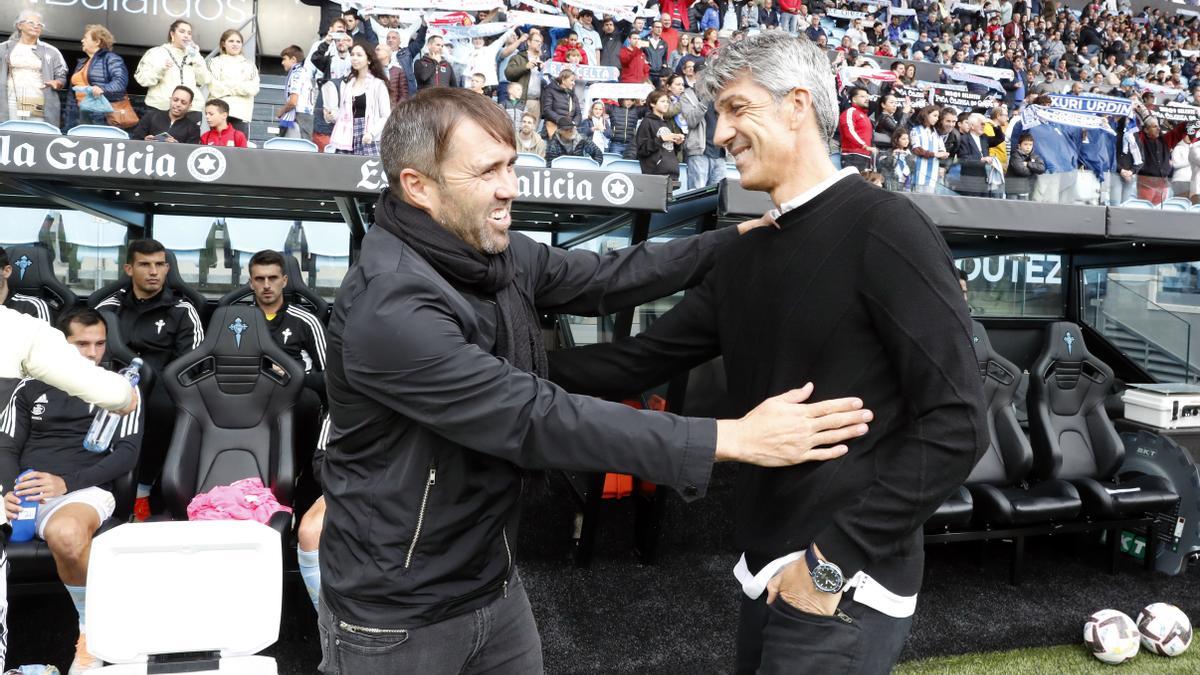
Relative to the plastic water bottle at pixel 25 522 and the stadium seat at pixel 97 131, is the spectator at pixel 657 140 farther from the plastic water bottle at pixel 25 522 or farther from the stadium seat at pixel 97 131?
the plastic water bottle at pixel 25 522

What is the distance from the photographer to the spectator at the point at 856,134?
5.10 metres

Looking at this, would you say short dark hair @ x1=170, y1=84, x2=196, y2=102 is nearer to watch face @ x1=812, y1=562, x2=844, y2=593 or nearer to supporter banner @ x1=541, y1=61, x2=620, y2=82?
supporter banner @ x1=541, y1=61, x2=620, y2=82

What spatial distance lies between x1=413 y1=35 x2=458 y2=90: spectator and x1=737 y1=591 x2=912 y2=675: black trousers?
8.10m

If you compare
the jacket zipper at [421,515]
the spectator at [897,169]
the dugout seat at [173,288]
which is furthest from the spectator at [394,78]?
the jacket zipper at [421,515]

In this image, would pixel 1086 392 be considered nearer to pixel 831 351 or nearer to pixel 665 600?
pixel 665 600

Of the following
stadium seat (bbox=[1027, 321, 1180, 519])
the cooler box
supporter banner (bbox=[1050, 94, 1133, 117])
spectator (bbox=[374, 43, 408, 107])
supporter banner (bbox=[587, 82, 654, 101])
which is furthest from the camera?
supporter banner (bbox=[1050, 94, 1133, 117])

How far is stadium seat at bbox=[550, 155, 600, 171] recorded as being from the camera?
420 centimetres

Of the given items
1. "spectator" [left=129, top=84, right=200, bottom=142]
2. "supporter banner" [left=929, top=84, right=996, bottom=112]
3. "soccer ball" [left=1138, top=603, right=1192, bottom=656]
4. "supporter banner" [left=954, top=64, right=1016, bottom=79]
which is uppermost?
"supporter banner" [left=954, top=64, right=1016, bottom=79]

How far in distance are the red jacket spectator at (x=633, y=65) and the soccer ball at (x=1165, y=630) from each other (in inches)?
387

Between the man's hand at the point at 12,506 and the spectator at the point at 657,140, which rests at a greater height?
the spectator at the point at 657,140

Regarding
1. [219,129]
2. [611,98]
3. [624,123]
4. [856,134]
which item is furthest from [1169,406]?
[219,129]

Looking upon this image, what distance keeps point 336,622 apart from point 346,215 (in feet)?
15.1

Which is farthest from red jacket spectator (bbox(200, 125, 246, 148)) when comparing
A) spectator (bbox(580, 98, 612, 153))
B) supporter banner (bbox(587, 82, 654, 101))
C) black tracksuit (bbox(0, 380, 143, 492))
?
supporter banner (bbox(587, 82, 654, 101))

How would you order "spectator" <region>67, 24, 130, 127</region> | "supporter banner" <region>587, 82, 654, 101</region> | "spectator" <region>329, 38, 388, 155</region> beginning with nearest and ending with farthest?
"spectator" <region>329, 38, 388, 155</region>
"spectator" <region>67, 24, 130, 127</region>
"supporter banner" <region>587, 82, 654, 101</region>
